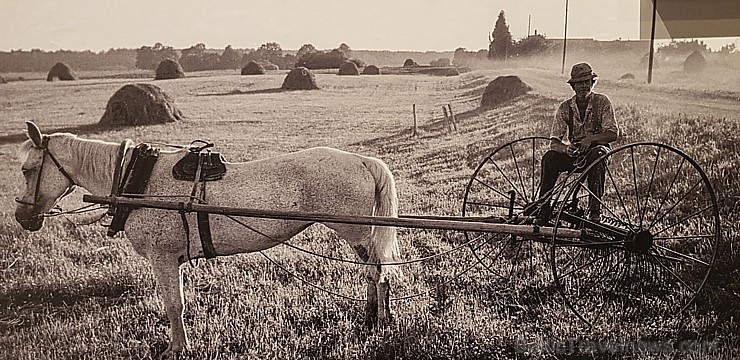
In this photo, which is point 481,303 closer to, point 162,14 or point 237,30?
point 237,30

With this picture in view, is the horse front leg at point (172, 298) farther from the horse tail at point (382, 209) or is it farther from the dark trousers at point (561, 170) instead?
the dark trousers at point (561, 170)

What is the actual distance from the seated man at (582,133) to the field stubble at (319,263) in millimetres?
403

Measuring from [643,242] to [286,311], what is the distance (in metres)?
2.08

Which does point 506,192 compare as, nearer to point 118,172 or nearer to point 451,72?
point 451,72

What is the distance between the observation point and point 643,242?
2.90m

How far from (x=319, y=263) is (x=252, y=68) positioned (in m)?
1.38

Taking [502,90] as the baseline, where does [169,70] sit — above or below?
above

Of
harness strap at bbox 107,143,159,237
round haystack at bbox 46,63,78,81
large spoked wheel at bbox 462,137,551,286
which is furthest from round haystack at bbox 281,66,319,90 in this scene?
round haystack at bbox 46,63,78,81

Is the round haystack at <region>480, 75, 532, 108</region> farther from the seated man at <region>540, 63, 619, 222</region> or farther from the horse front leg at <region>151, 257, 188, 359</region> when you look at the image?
the horse front leg at <region>151, 257, 188, 359</region>

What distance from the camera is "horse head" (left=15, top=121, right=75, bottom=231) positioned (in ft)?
10.1

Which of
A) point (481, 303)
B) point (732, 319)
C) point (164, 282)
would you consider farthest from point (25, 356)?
point (732, 319)

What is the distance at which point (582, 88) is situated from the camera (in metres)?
3.23

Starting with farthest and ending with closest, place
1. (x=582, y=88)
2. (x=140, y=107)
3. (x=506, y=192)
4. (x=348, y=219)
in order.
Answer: (x=506, y=192), (x=140, y=107), (x=582, y=88), (x=348, y=219)

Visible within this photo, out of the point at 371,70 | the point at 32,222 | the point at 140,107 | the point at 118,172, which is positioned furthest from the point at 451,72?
the point at 32,222
